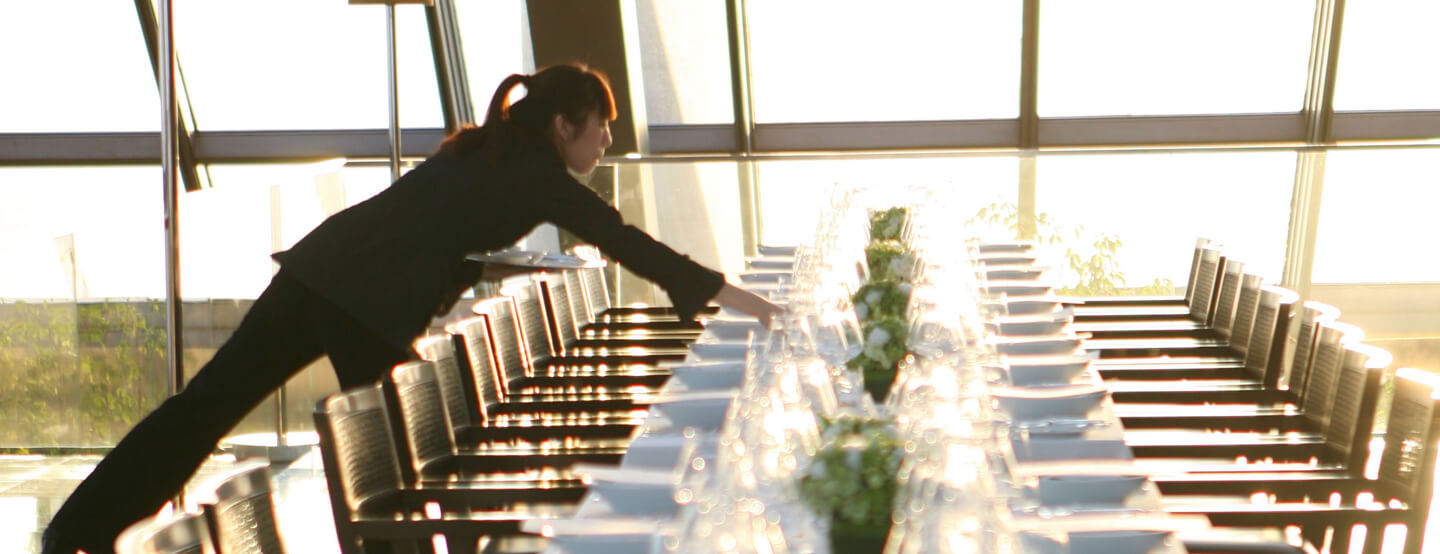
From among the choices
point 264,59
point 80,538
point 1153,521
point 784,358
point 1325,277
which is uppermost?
point 264,59

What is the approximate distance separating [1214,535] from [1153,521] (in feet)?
1.27

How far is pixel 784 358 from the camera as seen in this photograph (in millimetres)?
2527

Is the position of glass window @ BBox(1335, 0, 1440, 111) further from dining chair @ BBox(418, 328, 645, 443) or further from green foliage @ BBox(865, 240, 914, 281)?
dining chair @ BBox(418, 328, 645, 443)

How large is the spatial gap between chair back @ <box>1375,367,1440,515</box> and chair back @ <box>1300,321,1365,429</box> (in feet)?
0.98

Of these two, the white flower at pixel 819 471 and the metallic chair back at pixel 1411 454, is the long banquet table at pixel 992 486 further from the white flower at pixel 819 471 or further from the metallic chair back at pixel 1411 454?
the metallic chair back at pixel 1411 454

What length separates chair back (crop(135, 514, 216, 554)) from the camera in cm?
186

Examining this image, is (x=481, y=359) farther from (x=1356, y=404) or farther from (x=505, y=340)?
(x=1356, y=404)

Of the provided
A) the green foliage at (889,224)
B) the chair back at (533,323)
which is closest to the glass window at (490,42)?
the green foliage at (889,224)

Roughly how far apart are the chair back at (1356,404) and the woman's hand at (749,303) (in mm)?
1377

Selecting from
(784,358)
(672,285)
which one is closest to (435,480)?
(672,285)

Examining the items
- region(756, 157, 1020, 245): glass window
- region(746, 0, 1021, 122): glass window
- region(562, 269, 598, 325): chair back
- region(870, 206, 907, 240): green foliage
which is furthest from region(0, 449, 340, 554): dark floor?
region(746, 0, 1021, 122): glass window

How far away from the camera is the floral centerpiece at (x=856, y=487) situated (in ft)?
5.89

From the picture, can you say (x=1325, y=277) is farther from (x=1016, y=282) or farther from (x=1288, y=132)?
(x=1016, y=282)

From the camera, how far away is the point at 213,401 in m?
3.30
